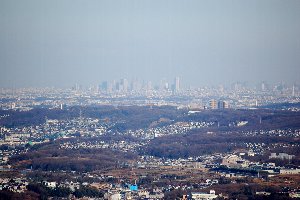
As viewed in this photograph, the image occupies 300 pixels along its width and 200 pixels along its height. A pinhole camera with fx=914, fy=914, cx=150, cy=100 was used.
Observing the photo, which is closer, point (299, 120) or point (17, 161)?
point (17, 161)

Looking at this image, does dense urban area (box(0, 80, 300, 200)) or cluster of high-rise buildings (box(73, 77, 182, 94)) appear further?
cluster of high-rise buildings (box(73, 77, 182, 94))

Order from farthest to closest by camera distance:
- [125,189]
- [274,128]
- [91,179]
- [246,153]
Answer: [274,128], [246,153], [91,179], [125,189]

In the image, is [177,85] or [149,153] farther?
[177,85]

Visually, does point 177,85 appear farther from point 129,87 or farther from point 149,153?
point 149,153

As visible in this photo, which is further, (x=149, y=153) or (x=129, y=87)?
(x=129, y=87)

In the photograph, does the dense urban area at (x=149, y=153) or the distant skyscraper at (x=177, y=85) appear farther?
the distant skyscraper at (x=177, y=85)

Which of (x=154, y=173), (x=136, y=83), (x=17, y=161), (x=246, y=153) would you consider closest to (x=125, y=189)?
(x=154, y=173)

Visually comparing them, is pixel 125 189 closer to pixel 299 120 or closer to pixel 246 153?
pixel 246 153

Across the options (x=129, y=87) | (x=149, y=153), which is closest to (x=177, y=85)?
(x=129, y=87)
